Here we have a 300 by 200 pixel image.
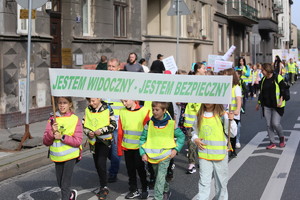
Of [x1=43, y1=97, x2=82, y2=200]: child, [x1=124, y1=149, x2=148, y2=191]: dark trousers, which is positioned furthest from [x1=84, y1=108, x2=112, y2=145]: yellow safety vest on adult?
[x1=43, y1=97, x2=82, y2=200]: child

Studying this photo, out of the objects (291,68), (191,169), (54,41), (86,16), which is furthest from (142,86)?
(291,68)

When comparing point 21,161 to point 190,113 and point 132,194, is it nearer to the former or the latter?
point 132,194

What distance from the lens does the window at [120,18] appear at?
62.1 feet

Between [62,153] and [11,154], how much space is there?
12.3ft

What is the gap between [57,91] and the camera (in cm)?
605

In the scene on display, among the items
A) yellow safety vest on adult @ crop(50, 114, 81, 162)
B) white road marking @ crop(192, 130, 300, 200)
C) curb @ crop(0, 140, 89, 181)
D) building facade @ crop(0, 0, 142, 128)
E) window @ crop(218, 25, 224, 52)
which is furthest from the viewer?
window @ crop(218, 25, 224, 52)

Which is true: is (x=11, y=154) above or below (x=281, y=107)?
below

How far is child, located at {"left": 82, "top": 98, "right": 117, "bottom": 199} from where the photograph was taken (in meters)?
6.76

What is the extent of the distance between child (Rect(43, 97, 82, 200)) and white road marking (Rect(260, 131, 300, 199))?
2.56m

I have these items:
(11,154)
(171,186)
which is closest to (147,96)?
(171,186)

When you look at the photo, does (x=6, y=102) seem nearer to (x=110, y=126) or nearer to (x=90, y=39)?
(x=90, y=39)

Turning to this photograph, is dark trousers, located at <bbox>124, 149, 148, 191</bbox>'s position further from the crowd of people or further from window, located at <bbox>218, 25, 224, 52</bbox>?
window, located at <bbox>218, 25, 224, 52</bbox>

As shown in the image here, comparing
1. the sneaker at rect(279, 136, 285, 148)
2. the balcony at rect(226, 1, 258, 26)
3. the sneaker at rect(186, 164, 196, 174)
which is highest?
the balcony at rect(226, 1, 258, 26)

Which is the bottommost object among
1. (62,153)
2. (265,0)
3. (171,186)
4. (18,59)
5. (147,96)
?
(171,186)
